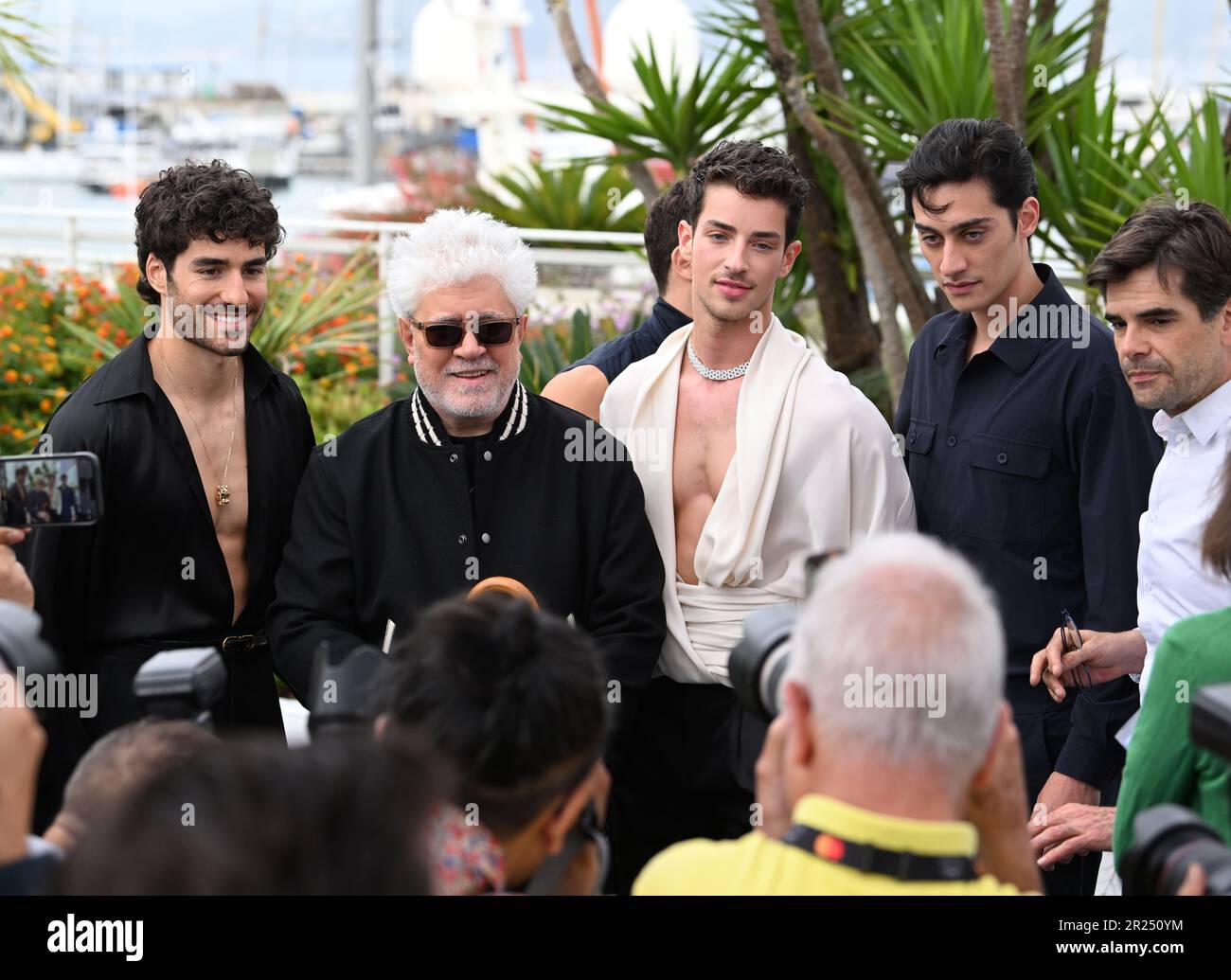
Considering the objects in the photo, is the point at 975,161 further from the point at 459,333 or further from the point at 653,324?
the point at 459,333

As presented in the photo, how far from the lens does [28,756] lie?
75.1 inches

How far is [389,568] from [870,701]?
173cm

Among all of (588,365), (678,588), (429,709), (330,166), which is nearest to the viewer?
(429,709)

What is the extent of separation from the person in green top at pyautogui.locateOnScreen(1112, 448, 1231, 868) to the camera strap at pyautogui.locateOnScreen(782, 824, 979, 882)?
568 millimetres

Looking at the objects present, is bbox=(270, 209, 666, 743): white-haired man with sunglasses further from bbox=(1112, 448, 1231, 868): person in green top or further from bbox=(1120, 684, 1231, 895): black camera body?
bbox=(1120, 684, 1231, 895): black camera body

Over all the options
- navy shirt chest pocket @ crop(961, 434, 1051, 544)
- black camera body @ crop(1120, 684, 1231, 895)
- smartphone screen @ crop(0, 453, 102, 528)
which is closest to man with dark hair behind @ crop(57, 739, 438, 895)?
black camera body @ crop(1120, 684, 1231, 895)

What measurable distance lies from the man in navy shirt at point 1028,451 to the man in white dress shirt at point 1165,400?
124 mm

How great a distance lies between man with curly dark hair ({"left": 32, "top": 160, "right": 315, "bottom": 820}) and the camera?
3527 millimetres

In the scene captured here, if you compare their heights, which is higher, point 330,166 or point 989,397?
point 330,166

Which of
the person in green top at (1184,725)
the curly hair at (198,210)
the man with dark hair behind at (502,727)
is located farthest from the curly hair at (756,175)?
the man with dark hair behind at (502,727)

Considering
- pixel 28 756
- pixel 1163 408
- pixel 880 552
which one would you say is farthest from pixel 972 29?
pixel 28 756

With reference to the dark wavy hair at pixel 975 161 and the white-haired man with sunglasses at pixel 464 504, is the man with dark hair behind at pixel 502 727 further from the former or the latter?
the dark wavy hair at pixel 975 161

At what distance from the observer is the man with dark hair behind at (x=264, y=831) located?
1321 millimetres

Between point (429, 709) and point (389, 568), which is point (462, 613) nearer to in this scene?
point (429, 709)
